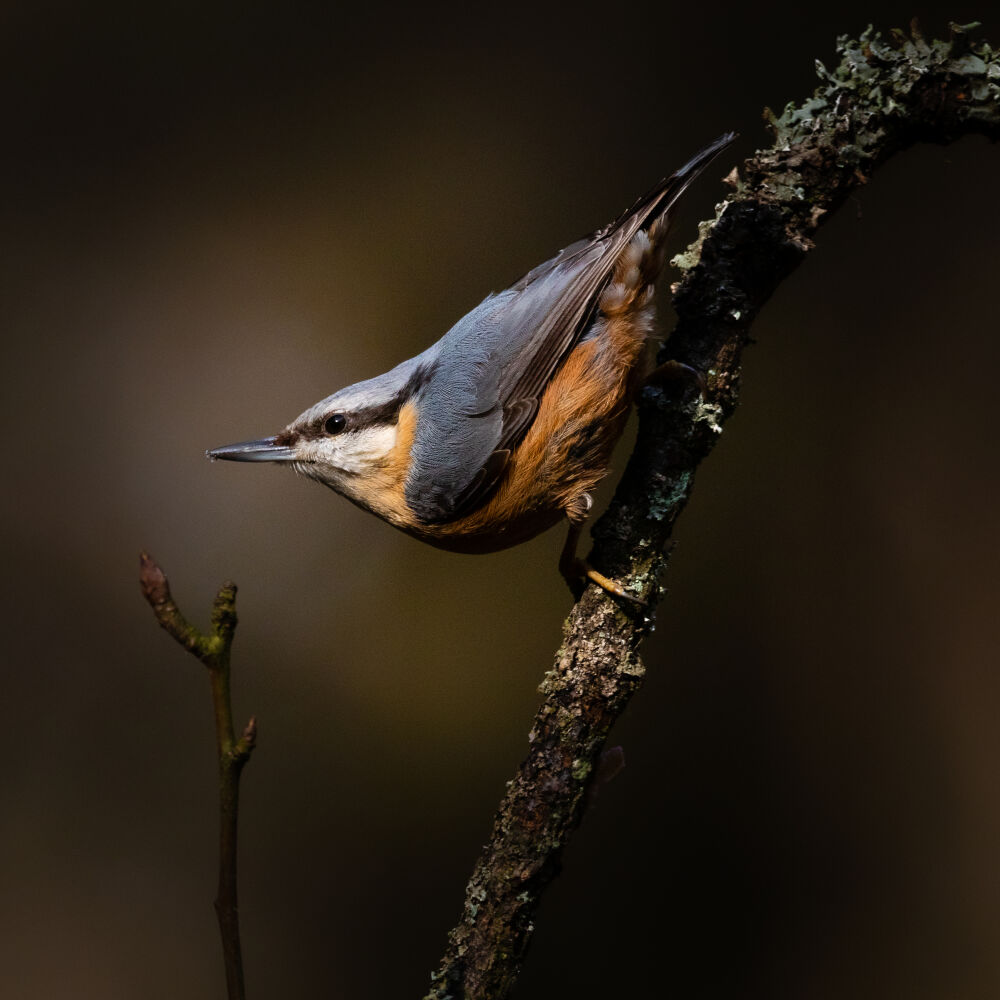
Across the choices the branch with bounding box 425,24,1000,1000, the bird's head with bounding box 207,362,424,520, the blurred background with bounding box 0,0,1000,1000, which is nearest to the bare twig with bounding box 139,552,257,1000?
the branch with bounding box 425,24,1000,1000

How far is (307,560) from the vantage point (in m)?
1.46

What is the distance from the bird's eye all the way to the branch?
334 millimetres

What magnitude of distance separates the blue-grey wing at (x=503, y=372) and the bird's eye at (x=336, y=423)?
3.7 inches

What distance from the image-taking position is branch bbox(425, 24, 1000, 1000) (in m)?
0.86

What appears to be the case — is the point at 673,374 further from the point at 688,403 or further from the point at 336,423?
the point at 336,423

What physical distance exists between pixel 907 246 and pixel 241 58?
3.33ft

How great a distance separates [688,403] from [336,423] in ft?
1.35

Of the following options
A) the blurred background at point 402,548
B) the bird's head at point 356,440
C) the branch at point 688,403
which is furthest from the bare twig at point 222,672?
the blurred background at point 402,548

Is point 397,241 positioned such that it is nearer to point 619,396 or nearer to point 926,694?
point 619,396

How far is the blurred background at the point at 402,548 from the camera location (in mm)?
1274

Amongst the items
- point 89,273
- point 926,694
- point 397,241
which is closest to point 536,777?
point 926,694

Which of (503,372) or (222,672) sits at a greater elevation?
(503,372)

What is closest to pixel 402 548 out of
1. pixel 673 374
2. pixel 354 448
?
pixel 354 448

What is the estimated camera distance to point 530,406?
3.31ft
